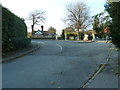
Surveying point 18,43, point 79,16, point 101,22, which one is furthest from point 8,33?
point 79,16

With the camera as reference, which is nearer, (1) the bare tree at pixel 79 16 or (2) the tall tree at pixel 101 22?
(2) the tall tree at pixel 101 22

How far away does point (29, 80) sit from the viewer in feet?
23.2

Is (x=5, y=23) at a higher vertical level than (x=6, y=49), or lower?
higher

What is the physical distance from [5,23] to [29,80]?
28.4 ft

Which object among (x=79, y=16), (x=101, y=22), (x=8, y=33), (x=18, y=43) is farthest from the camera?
(x=79, y=16)

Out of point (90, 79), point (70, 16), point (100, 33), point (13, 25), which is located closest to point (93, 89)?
point (90, 79)

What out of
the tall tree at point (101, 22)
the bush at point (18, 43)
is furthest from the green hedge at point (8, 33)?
the tall tree at point (101, 22)

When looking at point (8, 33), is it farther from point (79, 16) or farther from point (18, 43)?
point (79, 16)

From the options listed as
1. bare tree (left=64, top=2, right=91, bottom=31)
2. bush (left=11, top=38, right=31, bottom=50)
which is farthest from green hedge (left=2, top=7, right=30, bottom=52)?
bare tree (left=64, top=2, right=91, bottom=31)

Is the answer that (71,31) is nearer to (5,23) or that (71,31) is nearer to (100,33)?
(5,23)

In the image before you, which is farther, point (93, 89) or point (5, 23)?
point (5, 23)

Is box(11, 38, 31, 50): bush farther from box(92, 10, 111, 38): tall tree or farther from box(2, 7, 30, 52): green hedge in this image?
box(92, 10, 111, 38): tall tree

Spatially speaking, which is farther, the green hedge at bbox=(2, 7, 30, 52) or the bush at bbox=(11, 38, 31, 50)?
the bush at bbox=(11, 38, 31, 50)

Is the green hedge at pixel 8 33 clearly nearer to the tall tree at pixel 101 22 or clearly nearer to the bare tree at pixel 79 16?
the tall tree at pixel 101 22
